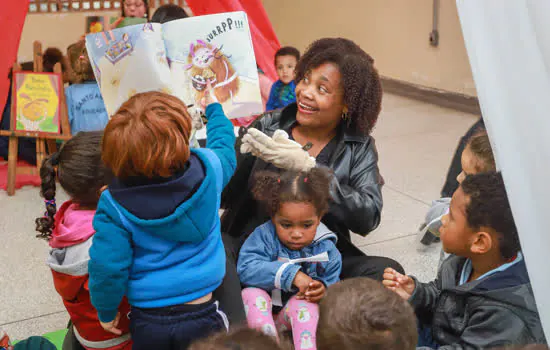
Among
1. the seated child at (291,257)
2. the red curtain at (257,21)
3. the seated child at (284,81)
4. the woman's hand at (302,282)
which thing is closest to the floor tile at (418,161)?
the seated child at (284,81)

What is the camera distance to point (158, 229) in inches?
75.1

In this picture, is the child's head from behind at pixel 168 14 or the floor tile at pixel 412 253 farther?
the child's head from behind at pixel 168 14

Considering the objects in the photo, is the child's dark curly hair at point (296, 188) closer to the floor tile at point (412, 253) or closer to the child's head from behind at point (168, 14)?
the floor tile at point (412, 253)

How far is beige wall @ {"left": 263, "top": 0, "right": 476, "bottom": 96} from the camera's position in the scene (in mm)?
6836

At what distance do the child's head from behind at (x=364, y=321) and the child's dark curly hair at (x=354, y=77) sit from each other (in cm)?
131

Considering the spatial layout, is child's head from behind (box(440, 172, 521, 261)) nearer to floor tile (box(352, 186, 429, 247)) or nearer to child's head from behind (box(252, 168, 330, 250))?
child's head from behind (box(252, 168, 330, 250))

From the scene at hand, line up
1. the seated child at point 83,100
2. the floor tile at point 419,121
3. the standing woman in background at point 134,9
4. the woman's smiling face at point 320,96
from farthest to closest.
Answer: the floor tile at point 419,121 → the standing woman in background at point 134,9 → the seated child at point 83,100 → the woman's smiling face at point 320,96

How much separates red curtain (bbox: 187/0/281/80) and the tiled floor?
1275 millimetres

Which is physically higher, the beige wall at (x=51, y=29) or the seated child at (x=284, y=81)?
the seated child at (x=284, y=81)

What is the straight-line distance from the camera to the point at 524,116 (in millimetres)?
1085

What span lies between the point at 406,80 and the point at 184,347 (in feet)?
20.6

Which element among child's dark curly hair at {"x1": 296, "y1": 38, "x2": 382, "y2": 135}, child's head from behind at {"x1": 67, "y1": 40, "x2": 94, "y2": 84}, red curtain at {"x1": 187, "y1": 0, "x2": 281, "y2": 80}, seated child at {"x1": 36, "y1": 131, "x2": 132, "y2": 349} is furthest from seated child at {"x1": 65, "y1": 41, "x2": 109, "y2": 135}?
seated child at {"x1": 36, "y1": 131, "x2": 132, "y2": 349}

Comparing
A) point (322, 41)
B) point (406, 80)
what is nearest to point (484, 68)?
point (322, 41)

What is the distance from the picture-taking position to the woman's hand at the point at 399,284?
1966 millimetres
